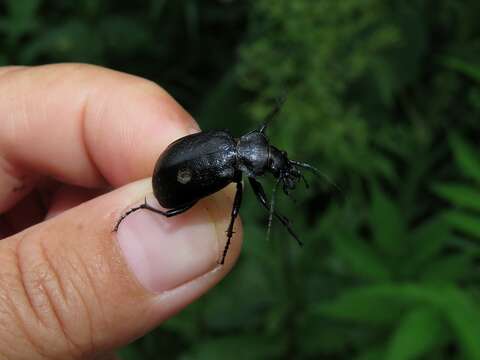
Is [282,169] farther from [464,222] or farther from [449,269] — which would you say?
[449,269]

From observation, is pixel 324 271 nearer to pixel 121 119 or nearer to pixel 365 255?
pixel 365 255

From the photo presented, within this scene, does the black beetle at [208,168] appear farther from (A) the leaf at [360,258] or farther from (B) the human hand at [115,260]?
(A) the leaf at [360,258]

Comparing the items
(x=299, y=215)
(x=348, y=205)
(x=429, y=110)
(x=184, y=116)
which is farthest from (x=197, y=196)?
(x=429, y=110)

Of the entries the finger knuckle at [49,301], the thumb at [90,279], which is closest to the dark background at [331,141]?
the thumb at [90,279]

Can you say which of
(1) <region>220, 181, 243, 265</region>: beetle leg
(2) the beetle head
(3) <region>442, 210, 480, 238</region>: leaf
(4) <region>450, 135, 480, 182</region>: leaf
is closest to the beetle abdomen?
(1) <region>220, 181, 243, 265</region>: beetle leg

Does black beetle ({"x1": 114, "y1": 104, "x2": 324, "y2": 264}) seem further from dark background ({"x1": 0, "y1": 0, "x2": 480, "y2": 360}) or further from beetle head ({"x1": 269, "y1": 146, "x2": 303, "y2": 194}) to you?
dark background ({"x1": 0, "y1": 0, "x2": 480, "y2": 360})
